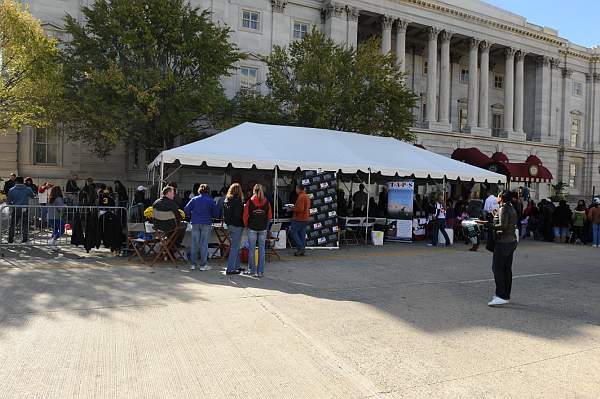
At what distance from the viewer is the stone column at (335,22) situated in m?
35.0

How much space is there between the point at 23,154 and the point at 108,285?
21.2 meters

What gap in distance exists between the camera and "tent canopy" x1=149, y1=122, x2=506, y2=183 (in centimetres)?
1336

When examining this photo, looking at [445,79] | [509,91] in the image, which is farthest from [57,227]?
[509,91]

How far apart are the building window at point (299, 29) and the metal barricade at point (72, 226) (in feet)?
85.6

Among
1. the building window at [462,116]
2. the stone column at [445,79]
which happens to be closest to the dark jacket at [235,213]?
the stone column at [445,79]

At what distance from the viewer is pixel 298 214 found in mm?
12508

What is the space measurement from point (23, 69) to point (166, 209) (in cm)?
1038

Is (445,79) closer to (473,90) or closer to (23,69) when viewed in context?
(473,90)

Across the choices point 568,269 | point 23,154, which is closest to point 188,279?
point 568,269

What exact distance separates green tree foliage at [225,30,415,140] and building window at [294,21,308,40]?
435 inches

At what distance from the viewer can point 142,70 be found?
19125 millimetres

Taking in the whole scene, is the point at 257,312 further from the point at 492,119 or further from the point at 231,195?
the point at 492,119

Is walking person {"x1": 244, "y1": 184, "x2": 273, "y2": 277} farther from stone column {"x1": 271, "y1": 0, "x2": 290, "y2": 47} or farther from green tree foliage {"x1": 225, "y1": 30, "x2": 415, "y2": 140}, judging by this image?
stone column {"x1": 271, "y1": 0, "x2": 290, "y2": 47}

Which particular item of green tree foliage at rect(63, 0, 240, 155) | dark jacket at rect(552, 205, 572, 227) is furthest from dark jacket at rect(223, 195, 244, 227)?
dark jacket at rect(552, 205, 572, 227)
